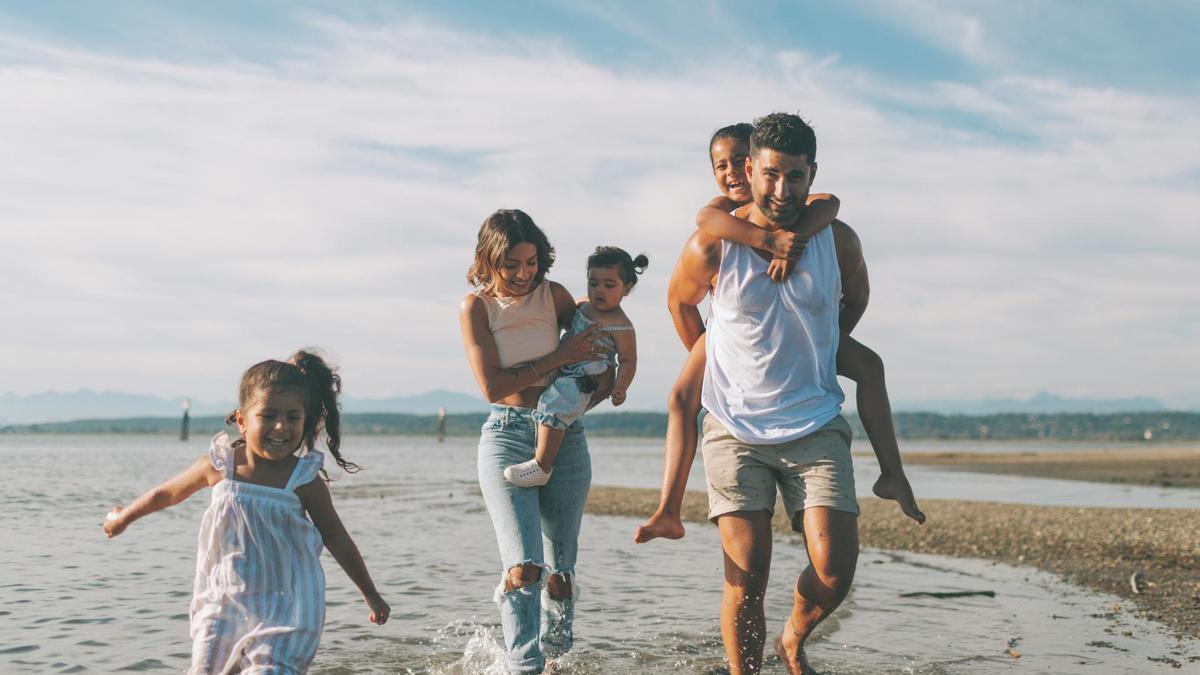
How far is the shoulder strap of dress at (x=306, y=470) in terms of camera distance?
3.99 metres

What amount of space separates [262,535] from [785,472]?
7.12 feet

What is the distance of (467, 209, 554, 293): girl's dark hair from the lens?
194 inches

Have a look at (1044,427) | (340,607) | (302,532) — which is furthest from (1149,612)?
(1044,427)

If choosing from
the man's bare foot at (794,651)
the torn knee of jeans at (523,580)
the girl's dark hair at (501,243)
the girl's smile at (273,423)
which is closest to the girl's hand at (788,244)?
the girl's dark hair at (501,243)

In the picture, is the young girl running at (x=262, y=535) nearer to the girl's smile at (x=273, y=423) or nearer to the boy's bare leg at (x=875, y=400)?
the girl's smile at (x=273, y=423)

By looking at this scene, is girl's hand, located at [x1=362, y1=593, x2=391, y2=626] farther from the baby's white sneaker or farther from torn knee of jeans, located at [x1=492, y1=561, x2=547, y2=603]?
the baby's white sneaker

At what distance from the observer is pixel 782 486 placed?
15.1 feet

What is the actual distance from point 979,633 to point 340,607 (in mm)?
5268

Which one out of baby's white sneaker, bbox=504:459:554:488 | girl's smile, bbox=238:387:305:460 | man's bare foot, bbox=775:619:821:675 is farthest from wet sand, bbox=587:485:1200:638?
girl's smile, bbox=238:387:305:460

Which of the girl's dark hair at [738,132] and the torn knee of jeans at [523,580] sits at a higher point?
the girl's dark hair at [738,132]

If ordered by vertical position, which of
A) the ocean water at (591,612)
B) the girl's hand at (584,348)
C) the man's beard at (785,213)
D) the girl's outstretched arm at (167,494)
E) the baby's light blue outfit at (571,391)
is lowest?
the ocean water at (591,612)

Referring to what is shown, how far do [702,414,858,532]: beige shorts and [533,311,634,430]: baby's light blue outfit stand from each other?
0.68m

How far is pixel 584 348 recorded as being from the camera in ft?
16.6

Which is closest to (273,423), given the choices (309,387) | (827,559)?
(309,387)
